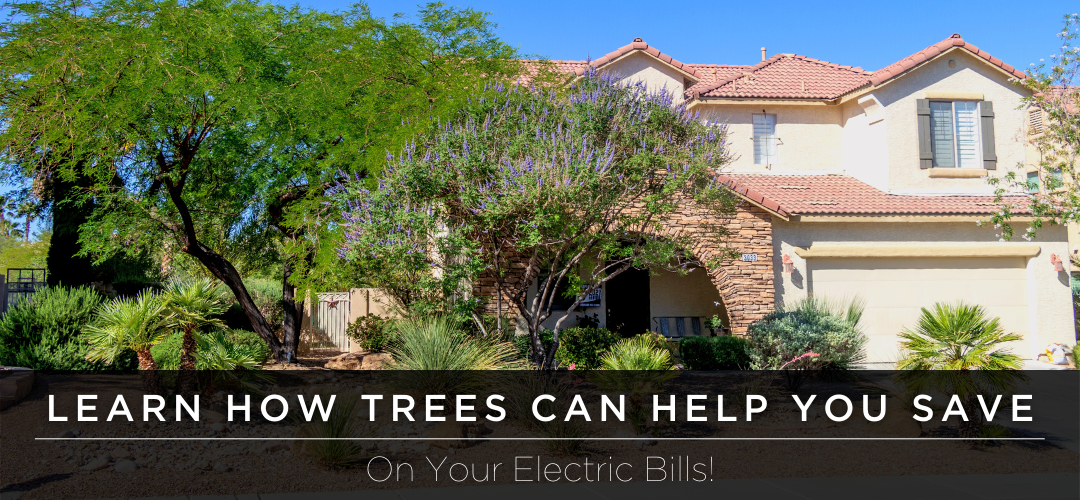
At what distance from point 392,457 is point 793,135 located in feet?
49.3

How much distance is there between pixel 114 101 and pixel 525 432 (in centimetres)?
790

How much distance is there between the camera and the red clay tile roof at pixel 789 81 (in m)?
19.5

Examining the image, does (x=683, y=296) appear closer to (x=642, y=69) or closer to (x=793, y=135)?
(x=793, y=135)

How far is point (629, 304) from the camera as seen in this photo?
18984 mm

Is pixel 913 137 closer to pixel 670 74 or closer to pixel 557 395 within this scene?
pixel 670 74

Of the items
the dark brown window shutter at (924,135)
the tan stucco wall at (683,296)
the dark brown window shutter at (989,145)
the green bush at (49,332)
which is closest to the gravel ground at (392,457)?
the green bush at (49,332)

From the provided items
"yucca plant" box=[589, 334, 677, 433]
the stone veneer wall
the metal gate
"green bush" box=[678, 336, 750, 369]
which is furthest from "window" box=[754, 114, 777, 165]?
the metal gate

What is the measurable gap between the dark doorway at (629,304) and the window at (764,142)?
14.0ft

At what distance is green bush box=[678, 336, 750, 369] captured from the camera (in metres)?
15.2

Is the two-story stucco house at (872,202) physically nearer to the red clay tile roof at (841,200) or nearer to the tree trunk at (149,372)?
the red clay tile roof at (841,200)

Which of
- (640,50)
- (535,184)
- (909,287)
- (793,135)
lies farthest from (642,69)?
(535,184)

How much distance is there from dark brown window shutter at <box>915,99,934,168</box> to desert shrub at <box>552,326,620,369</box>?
9.09 metres

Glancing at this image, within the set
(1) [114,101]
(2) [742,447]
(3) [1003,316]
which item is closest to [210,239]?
(1) [114,101]

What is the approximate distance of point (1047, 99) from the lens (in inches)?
573
